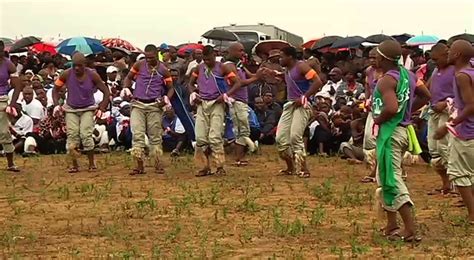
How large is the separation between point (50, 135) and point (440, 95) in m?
8.42

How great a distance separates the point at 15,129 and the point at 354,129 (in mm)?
6296

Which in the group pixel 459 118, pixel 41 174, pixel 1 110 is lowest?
pixel 41 174

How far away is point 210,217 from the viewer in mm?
8547

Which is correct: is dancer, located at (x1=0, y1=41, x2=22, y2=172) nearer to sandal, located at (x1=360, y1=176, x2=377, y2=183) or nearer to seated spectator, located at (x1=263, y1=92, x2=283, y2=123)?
sandal, located at (x1=360, y1=176, x2=377, y2=183)

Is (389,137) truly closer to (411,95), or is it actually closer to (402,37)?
(411,95)

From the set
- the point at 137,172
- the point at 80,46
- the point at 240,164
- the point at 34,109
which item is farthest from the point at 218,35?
the point at 137,172

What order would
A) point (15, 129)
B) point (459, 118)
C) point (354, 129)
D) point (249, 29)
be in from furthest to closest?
point (249, 29)
point (15, 129)
point (354, 129)
point (459, 118)

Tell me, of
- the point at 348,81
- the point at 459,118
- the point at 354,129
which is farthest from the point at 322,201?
the point at 348,81

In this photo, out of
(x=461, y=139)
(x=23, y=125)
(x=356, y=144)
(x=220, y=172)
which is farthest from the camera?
(x=23, y=125)

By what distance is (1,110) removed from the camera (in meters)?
12.2

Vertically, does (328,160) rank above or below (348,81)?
below

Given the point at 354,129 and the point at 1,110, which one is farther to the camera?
the point at 354,129

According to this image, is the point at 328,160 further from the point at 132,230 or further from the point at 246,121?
the point at 132,230

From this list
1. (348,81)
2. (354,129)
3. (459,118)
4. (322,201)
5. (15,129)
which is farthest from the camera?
(348,81)
